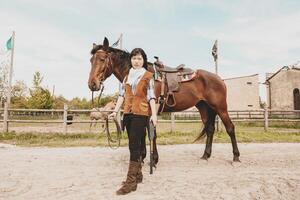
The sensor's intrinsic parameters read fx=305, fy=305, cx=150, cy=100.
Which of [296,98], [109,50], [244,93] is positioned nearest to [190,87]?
[109,50]

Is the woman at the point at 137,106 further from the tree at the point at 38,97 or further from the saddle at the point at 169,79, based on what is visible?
the tree at the point at 38,97

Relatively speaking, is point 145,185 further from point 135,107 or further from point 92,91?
point 92,91

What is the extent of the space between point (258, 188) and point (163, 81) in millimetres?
2519

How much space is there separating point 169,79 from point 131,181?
244cm

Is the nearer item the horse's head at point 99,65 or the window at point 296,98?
the horse's head at point 99,65

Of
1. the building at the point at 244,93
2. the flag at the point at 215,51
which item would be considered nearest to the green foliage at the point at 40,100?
the flag at the point at 215,51

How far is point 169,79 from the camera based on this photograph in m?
5.52

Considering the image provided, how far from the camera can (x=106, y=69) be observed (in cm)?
499

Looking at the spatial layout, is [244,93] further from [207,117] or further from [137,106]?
[137,106]

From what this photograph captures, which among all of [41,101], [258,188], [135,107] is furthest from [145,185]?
[41,101]

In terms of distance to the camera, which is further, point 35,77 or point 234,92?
point 234,92

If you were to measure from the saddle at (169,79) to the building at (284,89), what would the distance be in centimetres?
2555

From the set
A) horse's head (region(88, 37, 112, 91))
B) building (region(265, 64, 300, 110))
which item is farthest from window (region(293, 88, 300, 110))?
horse's head (region(88, 37, 112, 91))

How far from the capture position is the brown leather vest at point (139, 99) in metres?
3.79
